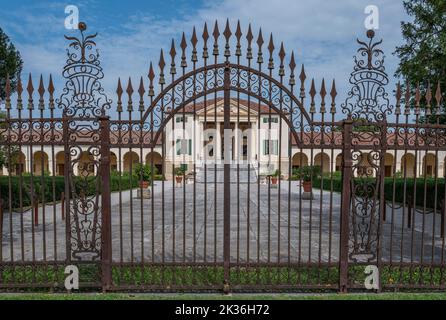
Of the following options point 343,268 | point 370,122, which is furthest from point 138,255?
point 370,122

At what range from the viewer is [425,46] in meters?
11.2

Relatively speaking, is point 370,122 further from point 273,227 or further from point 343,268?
point 273,227

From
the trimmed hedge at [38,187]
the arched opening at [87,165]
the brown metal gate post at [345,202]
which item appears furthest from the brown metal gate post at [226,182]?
the arched opening at [87,165]

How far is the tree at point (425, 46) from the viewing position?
10.5m

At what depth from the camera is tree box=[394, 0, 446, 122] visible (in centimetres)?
1055

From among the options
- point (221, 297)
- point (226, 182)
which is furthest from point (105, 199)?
point (221, 297)

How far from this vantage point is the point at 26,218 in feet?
37.8

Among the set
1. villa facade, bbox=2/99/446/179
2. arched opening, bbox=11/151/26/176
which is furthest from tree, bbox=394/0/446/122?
arched opening, bbox=11/151/26/176

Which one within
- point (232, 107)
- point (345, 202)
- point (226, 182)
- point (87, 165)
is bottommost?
point (345, 202)

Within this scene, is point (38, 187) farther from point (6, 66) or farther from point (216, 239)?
point (216, 239)

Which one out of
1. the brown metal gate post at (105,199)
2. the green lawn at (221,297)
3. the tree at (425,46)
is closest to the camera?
the green lawn at (221,297)

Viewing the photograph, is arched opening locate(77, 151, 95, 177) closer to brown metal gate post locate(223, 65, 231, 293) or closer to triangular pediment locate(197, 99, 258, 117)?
triangular pediment locate(197, 99, 258, 117)

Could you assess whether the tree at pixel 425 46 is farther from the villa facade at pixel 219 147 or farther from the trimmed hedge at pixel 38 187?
the trimmed hedge at pixel 38 187
